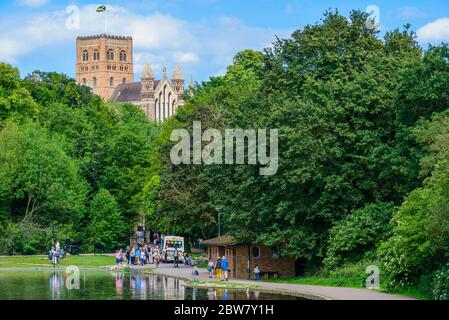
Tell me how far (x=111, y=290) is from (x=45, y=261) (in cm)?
3128

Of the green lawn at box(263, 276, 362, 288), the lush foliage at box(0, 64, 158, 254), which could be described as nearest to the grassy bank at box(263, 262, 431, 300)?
the green lawn at box(263, 276, 362, 288)

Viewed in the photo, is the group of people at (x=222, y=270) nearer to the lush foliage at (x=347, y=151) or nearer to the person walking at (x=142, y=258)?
the lush foliage at (x=347, y=151)

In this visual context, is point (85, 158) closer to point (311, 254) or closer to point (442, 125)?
point (311, 254)

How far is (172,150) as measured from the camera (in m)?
84.9

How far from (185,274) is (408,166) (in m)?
17.5

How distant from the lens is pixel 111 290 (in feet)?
166

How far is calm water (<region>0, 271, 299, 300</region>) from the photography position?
45688mm

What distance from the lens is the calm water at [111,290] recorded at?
4569 cm

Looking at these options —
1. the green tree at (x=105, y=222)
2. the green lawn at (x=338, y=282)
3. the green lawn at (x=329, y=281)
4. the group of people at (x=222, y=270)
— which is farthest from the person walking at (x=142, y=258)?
the green lawn at (x=329, y=281)

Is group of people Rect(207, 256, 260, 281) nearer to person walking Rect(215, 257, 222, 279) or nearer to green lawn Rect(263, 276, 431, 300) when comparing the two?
person walking Rect(215, 257, 222, 279)

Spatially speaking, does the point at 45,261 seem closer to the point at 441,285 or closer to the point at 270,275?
the point at 270,275

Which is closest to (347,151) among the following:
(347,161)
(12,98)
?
(347,161)

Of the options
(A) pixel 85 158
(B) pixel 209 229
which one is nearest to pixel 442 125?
(B) pixel 209 229

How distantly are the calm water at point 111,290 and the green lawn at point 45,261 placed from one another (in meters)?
11.9
